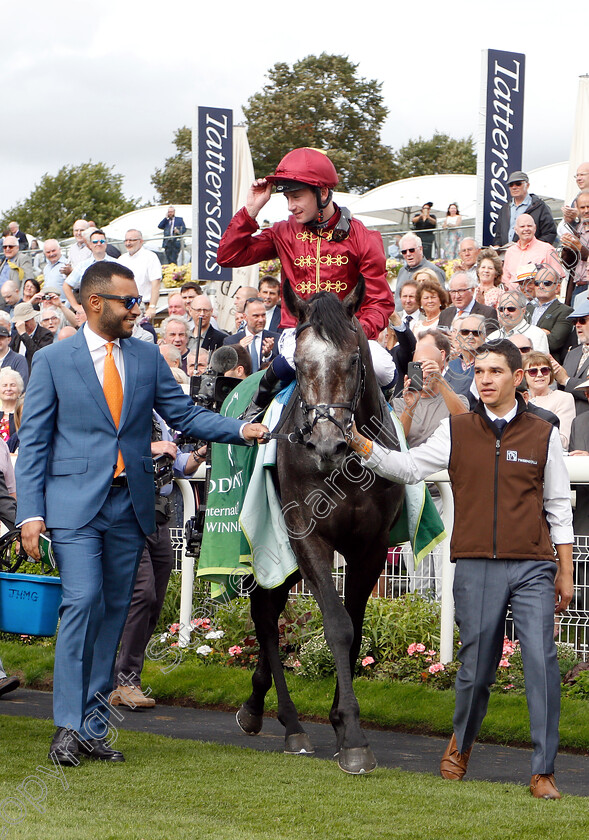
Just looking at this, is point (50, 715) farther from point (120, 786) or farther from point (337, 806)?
point (337, 806)

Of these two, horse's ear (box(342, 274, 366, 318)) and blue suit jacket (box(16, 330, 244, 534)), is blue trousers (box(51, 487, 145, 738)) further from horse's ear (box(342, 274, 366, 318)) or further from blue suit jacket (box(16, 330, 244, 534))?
horse's ear (box(342, 274, 366, 318))

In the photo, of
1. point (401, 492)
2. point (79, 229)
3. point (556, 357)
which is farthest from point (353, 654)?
point (79, 229)

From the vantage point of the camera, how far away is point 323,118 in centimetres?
5347

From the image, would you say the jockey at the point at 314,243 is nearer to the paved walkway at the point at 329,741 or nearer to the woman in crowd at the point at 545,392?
the paved walkway at the point at 329,741

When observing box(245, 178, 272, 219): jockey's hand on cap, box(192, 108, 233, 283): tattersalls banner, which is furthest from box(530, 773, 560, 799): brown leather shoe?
box(192, 108, 233, 283): tattersalls banner

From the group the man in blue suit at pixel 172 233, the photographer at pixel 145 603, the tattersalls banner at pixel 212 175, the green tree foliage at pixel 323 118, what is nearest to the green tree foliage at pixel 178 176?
the green tree foliage at pixel 323 118

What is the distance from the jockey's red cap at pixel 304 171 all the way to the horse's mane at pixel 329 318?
2.95ft

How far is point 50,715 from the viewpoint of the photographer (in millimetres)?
7621

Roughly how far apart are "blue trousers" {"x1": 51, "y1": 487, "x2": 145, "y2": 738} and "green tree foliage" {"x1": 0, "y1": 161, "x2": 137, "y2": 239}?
180ft

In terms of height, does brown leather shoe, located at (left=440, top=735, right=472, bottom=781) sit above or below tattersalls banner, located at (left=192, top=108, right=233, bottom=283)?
below

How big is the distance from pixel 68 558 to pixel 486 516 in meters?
2.04

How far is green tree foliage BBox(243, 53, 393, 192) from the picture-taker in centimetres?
5175

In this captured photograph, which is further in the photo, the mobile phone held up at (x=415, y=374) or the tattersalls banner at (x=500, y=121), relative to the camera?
the tattersalls banner at (x=500, y=121)

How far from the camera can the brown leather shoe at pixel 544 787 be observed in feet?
17.3
